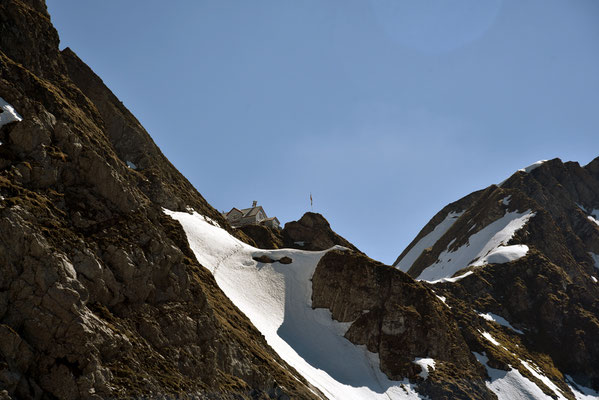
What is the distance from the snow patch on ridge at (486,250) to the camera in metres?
80.2

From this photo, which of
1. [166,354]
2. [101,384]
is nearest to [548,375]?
[166,354]

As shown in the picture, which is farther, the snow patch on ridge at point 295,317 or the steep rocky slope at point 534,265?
the steep rocky slope at point 534,265

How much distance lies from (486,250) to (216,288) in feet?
212

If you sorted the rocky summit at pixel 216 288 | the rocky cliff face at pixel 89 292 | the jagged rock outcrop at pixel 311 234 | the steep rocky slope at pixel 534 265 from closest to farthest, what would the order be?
the rocky cliff face at pixel 89 292, the rocky summit at pixel 216 288, the steep rocky slope at pixel 534 265, the jagged rock outcrop at pixel 311 234

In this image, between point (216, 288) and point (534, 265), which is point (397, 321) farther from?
point (534, 265)

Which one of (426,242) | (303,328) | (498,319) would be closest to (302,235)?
(303,328)

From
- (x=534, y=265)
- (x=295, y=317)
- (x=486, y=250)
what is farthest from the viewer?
(x=486, y=250)

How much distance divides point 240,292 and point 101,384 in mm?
32675

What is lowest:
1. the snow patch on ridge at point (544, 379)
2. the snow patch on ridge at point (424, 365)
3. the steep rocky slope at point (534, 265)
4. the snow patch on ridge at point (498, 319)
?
the snow patch on ridge at point (424, 365)

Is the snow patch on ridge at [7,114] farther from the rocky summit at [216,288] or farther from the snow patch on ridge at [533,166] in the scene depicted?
the snow patch on ridge at [533,166]

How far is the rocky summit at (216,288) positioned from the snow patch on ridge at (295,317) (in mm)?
224

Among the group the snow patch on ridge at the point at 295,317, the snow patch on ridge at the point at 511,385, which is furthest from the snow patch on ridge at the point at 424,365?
the snow patch on ridge at the point at 511,385

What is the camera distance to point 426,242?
13062 cm

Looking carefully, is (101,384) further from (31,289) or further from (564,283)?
(564,283)
